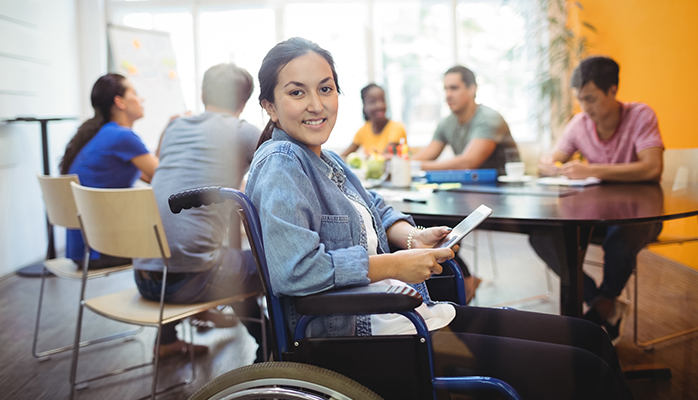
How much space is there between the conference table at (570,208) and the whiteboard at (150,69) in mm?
793

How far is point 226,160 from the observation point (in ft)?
5.31

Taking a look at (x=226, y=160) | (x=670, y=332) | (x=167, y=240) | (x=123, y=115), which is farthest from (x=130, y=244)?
(x=670, y=332)

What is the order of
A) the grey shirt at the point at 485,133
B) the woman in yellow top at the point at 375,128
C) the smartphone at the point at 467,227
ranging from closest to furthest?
the smartphone at the point at 467,227 < the grey shirt at the point at 485,133 < the woman in yellow top at the point at 375,128

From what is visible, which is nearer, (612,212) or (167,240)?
(612,212)

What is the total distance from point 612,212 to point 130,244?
52.1 inches

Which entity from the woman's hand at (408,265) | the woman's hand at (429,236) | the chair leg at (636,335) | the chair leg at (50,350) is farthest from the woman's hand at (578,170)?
the chair leg at (50,350)

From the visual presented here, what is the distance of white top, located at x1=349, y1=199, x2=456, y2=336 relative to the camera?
96 centimetres

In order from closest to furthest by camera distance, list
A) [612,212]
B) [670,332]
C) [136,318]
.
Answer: [612,212] → [136,318] → [670,332]

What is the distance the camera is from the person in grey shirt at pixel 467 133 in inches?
101

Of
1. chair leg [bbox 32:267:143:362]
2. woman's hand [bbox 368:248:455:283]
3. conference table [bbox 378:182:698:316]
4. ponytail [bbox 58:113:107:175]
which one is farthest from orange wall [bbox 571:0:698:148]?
→ chair leg [bbox 32:267:143:362]

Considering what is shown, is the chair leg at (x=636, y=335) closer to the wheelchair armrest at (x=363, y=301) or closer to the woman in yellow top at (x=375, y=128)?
the wheelchair armrest at (x=363, y=301)

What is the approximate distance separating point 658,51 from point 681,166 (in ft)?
1.28

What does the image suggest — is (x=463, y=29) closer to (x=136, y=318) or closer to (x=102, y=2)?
(x=102, y=2)

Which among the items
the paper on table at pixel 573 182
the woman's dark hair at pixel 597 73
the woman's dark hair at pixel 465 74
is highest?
the woman's dark hair at pixel 465 74
